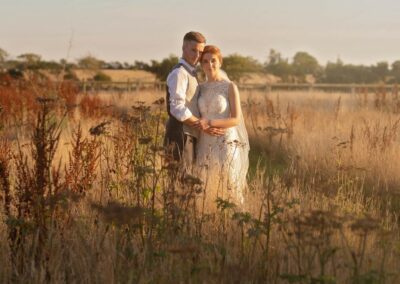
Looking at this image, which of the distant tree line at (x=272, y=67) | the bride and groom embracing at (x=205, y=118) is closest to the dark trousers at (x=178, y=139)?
the bride and groom embracing at (x=205, y=118)

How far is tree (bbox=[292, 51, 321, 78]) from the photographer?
72194 mm

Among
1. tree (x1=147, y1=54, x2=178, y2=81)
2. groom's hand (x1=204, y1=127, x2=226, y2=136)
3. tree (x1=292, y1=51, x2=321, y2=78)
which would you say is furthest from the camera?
tree (x1=292, y1=51, x2=321, y2=78)

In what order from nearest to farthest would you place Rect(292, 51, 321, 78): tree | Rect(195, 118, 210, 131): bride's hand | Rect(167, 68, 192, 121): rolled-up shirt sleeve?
Rect(167, 68, 192, 121): rolled-up shirt sleeve < Rect(195, 118, 210, 131): bride's hand < Rect(292, 51, 321, 78): tree

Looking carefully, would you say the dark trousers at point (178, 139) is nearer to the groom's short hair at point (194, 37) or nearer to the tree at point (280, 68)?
the groom's short hair at point (194, 37)

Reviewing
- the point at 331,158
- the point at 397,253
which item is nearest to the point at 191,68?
the point at 397,253

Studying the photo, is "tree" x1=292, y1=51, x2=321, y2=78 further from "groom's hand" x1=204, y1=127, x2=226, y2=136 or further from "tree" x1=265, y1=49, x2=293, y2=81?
"groom's hand" x1=204, y1=127, x2=226, y2=136

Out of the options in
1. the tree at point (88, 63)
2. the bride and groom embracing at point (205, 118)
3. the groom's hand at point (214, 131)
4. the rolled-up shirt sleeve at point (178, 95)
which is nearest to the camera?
the rolled-up shirt sleeve at point (178, 95)

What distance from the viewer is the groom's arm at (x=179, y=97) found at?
5844mm

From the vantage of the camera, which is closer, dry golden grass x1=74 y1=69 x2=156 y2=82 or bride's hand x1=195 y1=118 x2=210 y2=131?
bride's hand x1=195 y1=118 x2=210 y2=131

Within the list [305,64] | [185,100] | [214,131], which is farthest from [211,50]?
[305,64]

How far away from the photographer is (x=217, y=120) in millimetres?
6168

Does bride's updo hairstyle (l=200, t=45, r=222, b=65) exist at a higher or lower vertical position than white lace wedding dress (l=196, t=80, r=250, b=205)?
higher

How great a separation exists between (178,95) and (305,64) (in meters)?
71.8

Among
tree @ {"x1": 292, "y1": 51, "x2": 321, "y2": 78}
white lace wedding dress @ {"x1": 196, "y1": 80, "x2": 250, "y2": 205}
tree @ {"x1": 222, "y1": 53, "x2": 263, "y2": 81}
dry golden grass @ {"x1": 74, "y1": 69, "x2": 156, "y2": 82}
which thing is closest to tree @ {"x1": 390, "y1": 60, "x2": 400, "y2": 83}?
tree @ {"x1": 292, "y1": 51, "x2": 321, "y2": 78}
